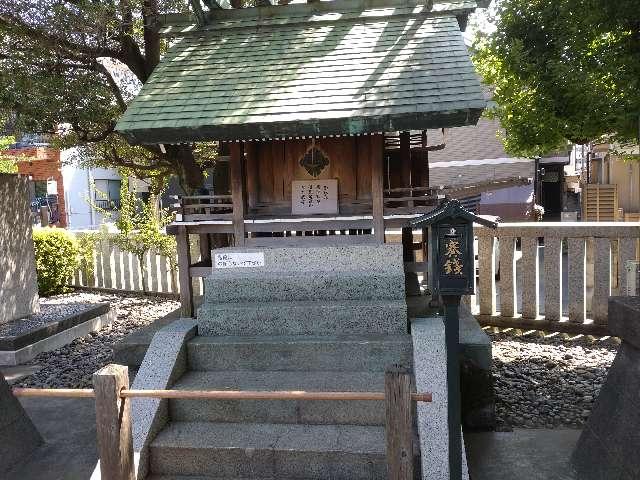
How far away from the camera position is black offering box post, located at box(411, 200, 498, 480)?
3.49m

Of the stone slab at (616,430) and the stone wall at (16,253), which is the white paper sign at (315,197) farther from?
the stone wall at (16,253)

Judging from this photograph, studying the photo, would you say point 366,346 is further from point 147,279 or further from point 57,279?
point 57,279

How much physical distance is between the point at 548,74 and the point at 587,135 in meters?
0.84

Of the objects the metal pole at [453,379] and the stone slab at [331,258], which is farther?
the stone slab at [331,258]

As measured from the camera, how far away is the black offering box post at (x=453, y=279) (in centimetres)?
349

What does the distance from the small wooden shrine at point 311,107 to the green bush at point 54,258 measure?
5.73 meters

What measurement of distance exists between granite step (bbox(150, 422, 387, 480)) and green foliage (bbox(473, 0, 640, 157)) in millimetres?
4083

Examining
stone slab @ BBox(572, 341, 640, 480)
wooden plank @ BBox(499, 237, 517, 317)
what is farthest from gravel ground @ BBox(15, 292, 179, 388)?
wooden plank @ BBox(499, 237, 517, 317)

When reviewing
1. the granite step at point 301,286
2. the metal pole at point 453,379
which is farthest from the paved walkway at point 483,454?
the granite step at point 301,286

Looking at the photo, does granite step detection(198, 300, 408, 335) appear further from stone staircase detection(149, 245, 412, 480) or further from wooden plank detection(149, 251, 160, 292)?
→ wooden plank detection(149, 251, 160, 292)

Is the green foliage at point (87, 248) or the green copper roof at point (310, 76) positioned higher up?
the green copper roof at point (310, 76)

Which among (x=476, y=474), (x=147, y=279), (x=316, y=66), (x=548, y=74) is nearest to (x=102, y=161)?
(x=147, y=279)

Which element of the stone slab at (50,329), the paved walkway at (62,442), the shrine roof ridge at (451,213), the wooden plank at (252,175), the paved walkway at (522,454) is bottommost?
the paved walkway at (522,454)

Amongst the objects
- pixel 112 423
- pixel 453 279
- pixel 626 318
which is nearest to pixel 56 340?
pixel 112 423
